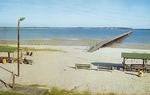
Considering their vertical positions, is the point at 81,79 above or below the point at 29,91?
below

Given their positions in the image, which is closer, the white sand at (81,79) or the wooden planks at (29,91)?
the wooden planks at (29,91)

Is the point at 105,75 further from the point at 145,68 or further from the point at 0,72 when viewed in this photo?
the point at 0,72

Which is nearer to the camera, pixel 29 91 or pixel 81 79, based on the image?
pixel 29 91

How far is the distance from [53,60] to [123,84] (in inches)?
542

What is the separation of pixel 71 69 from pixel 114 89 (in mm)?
8378

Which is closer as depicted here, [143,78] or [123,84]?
[123,84]

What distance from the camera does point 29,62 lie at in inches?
1163

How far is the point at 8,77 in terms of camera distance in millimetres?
22172

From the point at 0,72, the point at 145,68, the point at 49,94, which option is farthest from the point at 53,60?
the point at 49,94

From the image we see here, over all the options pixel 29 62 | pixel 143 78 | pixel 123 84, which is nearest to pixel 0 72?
pixel 29 62

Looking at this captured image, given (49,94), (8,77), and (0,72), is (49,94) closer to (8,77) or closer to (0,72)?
(8,77)

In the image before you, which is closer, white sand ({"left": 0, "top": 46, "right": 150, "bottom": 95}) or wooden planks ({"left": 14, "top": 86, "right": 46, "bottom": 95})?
wooden planks ({"left": 14, "top": 86, "right": 46, "bottom": 95})

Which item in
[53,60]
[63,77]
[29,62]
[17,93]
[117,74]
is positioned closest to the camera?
[17,93]

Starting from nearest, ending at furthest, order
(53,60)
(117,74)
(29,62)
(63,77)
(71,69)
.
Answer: (63,77) < (117,74) < (71,69) < (29,62) < (53,60)
